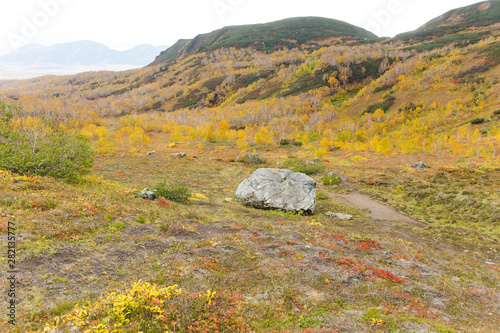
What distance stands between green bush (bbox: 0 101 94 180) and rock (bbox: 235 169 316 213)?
1355 centimetres

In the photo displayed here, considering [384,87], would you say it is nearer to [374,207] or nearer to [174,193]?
[374,207]

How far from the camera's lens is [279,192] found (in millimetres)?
21766

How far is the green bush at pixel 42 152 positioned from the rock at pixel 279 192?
44.5 feet

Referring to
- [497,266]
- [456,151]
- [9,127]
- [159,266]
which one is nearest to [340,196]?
[497,266]

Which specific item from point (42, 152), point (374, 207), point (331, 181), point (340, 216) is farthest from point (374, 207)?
point (42, 152)

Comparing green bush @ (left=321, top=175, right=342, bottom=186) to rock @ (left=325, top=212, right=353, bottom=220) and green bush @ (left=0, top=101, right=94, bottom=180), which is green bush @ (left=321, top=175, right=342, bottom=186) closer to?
rock @ (left=325, top=212, right=353, bottom=220)

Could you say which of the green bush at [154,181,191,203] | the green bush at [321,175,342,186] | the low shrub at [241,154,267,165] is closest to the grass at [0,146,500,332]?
the green bush at [154,181,191,203]

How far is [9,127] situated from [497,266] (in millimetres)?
31656

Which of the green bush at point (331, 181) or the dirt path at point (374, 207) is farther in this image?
the green bush at point (331, 181)

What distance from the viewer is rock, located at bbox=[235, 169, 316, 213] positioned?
20984 millimetres

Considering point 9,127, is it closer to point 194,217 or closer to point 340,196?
point 194,217

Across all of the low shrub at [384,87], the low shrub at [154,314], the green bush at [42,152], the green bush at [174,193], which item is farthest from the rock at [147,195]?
the low shrub at [384,87]

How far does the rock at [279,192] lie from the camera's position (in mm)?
20984

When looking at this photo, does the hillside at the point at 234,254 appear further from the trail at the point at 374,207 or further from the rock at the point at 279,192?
the rock at the point at 279,192
